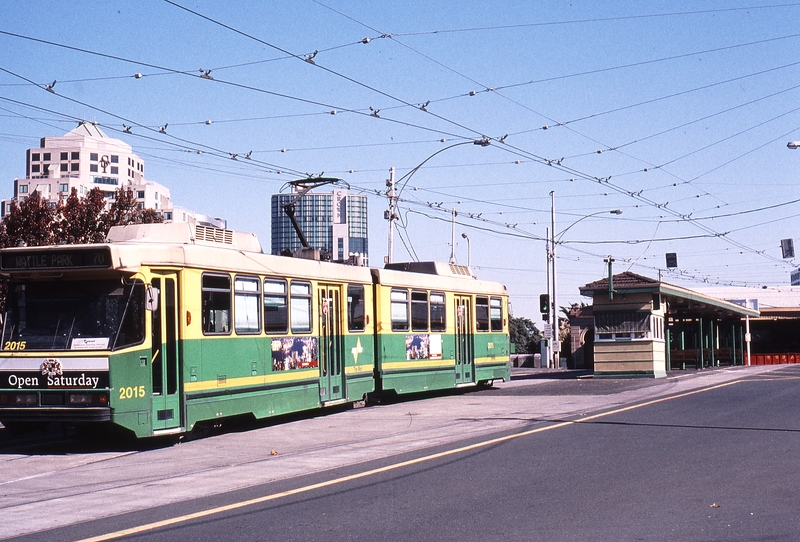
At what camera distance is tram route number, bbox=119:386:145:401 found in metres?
13.9

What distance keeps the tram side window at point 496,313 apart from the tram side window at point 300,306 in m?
10.1

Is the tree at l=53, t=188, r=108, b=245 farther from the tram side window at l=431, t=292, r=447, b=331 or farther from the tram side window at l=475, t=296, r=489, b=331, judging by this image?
the tram side window at l=475, t=296, r=489, b=331

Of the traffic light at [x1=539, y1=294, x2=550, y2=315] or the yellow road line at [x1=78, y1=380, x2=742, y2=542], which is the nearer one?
the yellow road line at [x1=78, y1=380, x2=742, y2=542]

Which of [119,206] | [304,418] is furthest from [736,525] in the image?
[119,206]

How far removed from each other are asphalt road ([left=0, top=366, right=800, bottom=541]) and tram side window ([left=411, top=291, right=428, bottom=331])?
562cm

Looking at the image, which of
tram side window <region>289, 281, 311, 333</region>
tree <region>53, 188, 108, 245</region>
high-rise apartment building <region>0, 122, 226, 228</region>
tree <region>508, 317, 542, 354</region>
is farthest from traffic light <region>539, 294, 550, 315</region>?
high-rise apartment building <region>0, 122, 226, 228</region>

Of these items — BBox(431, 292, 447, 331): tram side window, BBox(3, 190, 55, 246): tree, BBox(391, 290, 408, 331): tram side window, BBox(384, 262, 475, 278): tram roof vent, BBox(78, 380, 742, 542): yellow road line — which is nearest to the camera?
BBox(78, 380, 742, 542): yellow road line

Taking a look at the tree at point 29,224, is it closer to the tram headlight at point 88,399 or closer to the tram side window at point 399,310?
the tram side window at point 399,310

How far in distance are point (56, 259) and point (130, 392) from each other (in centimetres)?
226

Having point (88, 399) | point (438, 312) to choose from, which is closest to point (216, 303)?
point (88, 399)

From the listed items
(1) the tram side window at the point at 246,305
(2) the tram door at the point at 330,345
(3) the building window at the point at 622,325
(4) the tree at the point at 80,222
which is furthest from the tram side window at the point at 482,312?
(4) the tree at the point at 80,222

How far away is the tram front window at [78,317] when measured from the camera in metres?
14.2

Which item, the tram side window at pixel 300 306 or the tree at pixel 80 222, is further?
the tree at pixel 80 222

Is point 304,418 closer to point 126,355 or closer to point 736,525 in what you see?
point 126,355
